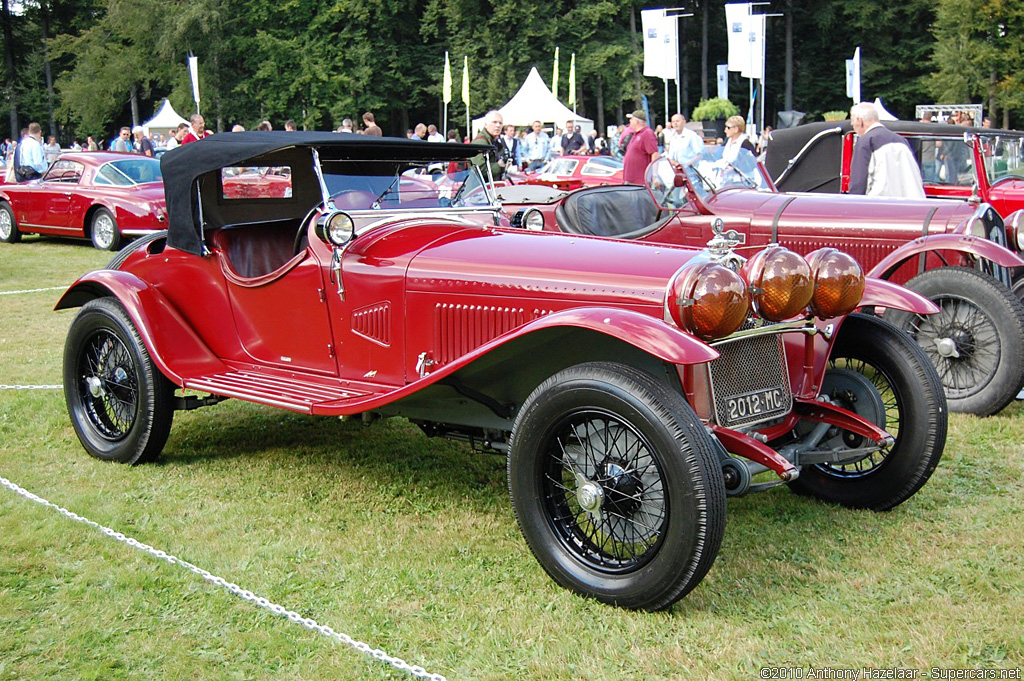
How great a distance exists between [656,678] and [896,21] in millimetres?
50374

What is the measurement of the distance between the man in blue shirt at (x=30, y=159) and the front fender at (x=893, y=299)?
14.7 meters

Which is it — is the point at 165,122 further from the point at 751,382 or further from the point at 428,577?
the point at 751,382

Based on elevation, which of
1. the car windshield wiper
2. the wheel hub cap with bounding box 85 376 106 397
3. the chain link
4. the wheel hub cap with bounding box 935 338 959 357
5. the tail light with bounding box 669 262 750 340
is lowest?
the chain link

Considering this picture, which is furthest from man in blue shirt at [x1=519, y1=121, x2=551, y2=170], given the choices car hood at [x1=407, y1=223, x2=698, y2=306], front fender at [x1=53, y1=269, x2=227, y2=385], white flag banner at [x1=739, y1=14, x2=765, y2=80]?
car hood at [x1=407, y1=223, x2=698, y2=306]

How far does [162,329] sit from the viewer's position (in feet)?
16.3

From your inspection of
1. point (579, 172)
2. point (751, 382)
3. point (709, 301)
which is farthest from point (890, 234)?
point (579, 172)

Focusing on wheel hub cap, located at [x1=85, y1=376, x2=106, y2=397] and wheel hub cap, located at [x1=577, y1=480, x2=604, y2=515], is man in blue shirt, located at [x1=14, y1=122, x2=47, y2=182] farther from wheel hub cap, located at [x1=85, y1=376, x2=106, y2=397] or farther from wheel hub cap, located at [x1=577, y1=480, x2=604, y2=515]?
wheel hub cap, located at [x1=577, y1=480, x2=604, y2=515]

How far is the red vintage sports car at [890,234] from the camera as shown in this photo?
5.85m

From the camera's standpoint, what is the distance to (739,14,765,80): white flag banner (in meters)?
31.9

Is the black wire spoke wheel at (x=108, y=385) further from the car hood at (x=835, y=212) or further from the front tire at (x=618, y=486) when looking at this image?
the car hood at (x=835, y=212)

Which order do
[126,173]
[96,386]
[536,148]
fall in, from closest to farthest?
1. [96,386]
2. [126,173]
3. [536,148]

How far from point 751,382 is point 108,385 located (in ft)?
11.3

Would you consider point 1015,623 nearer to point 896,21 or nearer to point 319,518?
point 319,518

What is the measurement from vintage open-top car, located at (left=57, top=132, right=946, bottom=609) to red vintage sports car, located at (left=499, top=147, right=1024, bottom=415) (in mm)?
1111
